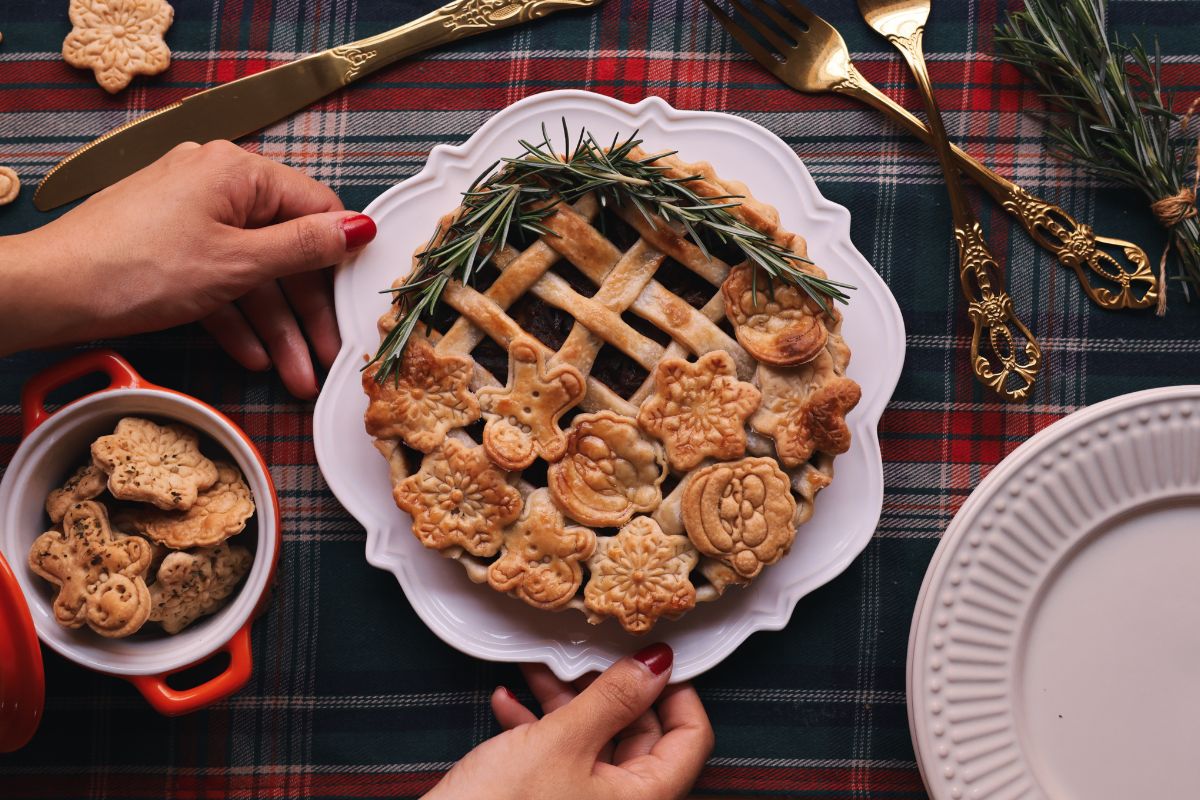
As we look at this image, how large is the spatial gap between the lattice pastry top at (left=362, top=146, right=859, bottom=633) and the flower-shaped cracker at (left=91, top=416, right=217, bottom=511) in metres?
0.24

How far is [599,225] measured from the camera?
1213 millimetres

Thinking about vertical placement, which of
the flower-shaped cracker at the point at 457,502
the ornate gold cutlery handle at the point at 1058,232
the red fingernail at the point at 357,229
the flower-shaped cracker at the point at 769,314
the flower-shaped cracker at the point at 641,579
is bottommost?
the flower-shaped cracker at the point at 641,579

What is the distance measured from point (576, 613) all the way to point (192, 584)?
50 centimetres

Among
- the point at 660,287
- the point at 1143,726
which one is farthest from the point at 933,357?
the point at 1143,726

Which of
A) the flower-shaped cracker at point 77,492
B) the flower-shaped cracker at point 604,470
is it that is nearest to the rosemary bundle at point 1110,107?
the flower-shaped cracker at point 604,470

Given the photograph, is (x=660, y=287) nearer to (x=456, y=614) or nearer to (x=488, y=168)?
(x=488, y=168)

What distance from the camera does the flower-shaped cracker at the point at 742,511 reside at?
113 centimetres

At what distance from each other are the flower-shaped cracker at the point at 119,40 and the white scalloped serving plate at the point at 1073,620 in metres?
1.32

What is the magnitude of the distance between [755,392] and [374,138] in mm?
681

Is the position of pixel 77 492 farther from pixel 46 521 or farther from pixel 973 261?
pixel 973 261

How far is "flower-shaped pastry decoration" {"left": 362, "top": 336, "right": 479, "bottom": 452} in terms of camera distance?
3.80 ft

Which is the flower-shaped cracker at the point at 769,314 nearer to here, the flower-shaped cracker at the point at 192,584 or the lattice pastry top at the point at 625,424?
the lattice pastry top at the point at 625,424

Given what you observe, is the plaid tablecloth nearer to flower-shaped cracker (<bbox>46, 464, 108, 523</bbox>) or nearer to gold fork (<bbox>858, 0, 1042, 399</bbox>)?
gold fork (<bbox>858, 0, 1042, 399</bbox>)

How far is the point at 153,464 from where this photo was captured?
3.84ft
